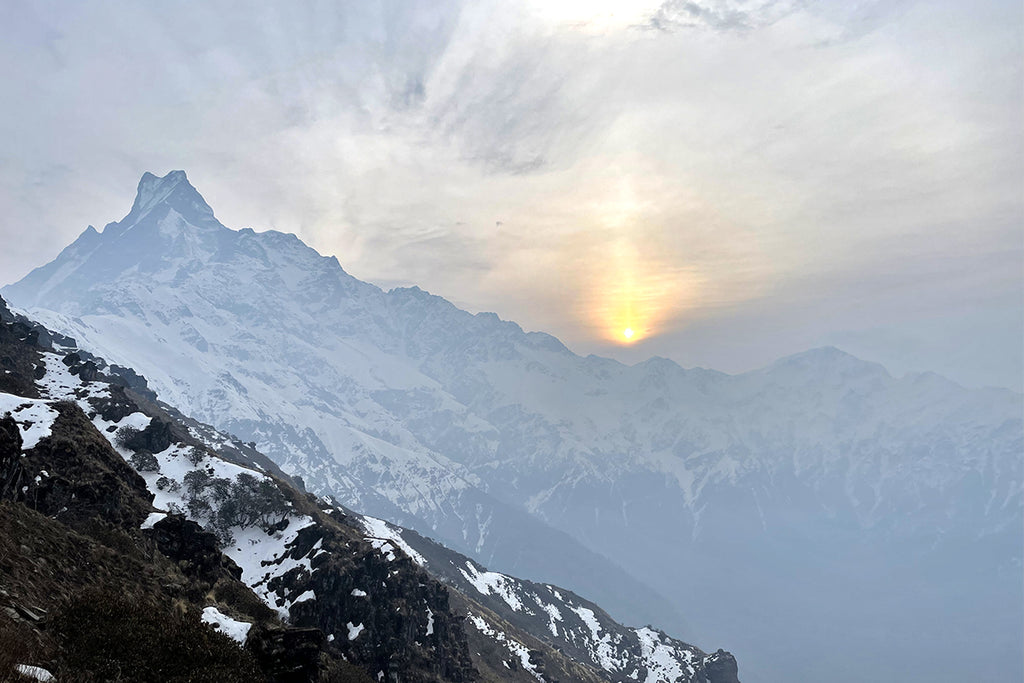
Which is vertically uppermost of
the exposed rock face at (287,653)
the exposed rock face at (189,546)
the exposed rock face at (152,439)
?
the exposed rock face at (152,439)

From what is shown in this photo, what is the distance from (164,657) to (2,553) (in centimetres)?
1098

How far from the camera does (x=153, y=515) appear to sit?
5097 centimetres

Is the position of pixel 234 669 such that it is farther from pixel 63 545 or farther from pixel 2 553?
pixel 63 545

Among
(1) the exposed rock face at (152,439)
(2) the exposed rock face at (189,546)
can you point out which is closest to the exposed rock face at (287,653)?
(2) the exposed rock face at (189,546)

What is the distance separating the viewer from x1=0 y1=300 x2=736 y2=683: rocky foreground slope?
21.0m

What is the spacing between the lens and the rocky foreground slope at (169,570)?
2095 centimetres

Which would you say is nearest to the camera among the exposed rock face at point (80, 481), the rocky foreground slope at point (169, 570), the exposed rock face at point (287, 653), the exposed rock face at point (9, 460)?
the rocky foreground slope at point (169, 570)

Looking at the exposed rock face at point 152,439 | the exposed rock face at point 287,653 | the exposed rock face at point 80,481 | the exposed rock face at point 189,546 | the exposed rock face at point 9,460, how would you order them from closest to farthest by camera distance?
1. the exposed rock face at point 287,653
2. the exposed rock face at point 9,460
3. the exposed rock face at point 80,481
4. the exposed rock face at point 189,546
5. the exposed rock face at point 152,439

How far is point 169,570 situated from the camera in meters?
40.9

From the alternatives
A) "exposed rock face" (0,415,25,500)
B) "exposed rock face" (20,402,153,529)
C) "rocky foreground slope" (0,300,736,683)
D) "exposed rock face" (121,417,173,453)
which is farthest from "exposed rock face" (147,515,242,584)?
"exposed rock face" (121,417,173,453)

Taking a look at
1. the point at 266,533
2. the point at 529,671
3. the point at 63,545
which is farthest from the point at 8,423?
the point at 529,671

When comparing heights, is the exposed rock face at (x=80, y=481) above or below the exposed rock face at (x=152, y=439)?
below

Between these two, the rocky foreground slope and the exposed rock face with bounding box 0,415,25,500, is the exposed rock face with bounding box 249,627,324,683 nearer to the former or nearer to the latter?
the rocky foreground slope

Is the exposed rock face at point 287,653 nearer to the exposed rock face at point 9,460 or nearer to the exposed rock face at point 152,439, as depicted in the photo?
the exposed rock face at point 9,460
